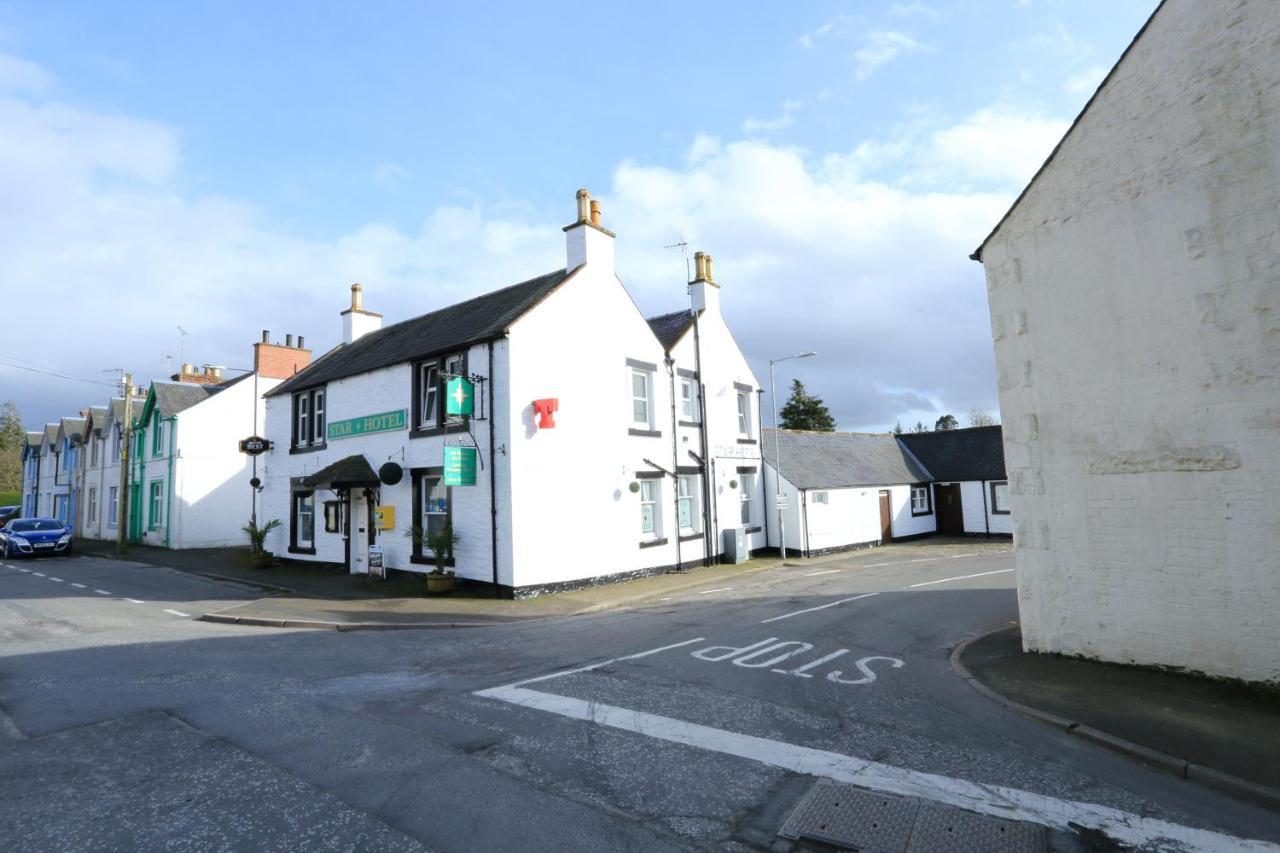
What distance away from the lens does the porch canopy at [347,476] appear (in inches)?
Result: 727

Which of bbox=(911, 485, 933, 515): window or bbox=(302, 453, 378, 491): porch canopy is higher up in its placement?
bbox=(302, 453, 378, 491): porch canopy

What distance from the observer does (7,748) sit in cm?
634

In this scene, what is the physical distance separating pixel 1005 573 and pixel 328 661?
1698 cm

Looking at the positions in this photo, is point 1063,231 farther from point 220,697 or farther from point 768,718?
point 220,697

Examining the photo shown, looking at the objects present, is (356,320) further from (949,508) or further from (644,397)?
(949,508)

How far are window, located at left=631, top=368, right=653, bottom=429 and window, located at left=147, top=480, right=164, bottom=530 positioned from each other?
978 inches

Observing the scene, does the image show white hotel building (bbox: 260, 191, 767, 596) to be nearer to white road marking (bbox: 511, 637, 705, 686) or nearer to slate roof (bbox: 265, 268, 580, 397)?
slate roof (bbox: 265, 268, 580, 397)

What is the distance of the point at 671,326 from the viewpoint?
23.3 metres

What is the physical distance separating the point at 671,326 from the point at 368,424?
34.0 feet

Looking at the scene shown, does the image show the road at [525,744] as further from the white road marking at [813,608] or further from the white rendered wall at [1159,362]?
the white rendered wall at [1159,362]

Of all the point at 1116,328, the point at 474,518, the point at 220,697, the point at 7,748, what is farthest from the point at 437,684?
the point at 1116,328

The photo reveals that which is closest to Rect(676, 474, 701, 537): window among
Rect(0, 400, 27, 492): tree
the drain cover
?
the drain cover

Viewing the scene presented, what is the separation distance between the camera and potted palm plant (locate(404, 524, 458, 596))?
1598cm

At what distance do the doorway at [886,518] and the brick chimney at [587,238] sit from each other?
1691 centimetres
